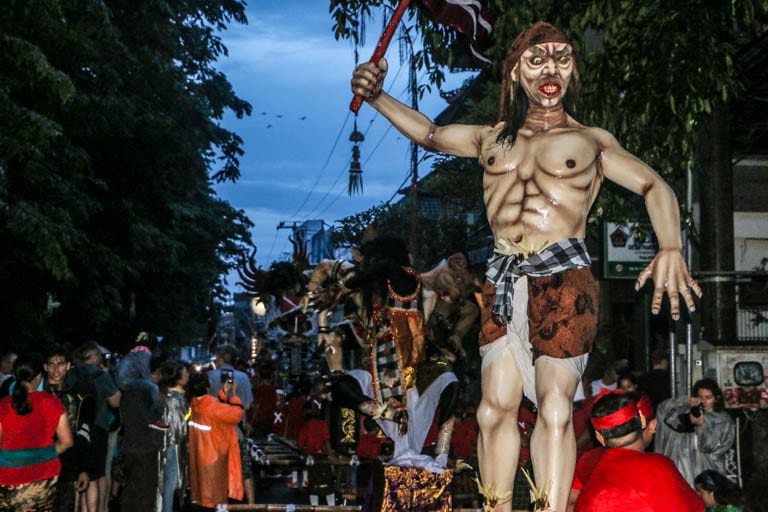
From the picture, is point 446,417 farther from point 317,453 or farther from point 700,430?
point 317,453

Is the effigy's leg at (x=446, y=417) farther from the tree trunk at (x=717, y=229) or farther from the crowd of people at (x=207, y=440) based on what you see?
the tree trunk at (x=717, y=229)

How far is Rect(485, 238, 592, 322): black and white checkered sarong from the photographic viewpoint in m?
5.23

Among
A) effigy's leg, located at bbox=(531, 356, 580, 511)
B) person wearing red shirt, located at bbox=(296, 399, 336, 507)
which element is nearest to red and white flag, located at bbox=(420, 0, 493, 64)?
effigy's leg, located at bbox=(531, 356, 580, 511)

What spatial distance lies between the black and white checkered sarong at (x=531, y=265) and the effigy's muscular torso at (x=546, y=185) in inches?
2.0

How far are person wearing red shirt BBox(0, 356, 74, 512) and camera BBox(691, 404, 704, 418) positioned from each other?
520 cm

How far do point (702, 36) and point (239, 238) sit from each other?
2656 centimetres

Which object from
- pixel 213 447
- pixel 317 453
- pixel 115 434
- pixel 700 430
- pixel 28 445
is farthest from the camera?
pixel 317 453

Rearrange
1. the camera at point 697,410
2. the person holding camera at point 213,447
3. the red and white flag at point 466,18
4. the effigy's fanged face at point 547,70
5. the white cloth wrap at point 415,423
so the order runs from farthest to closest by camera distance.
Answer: the person holding camera at point 213,447
the camera at point 697,410
the white cloth wrap at point 415,423
the red and white flag at point 466,18
the effigy's fanged face at point 547,70

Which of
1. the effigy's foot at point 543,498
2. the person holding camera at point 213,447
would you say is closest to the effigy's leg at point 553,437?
the effigy's foot at point 543,498

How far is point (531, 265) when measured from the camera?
17.2 feet

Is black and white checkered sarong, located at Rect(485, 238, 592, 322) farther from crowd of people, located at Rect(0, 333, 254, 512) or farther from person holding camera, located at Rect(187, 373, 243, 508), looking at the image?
person holding camera, located at Rect(187, 373, 243, 508)

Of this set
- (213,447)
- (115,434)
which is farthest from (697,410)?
(115,434)

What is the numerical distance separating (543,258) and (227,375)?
28.8 ft

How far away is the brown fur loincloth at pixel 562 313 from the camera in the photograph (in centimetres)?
518
